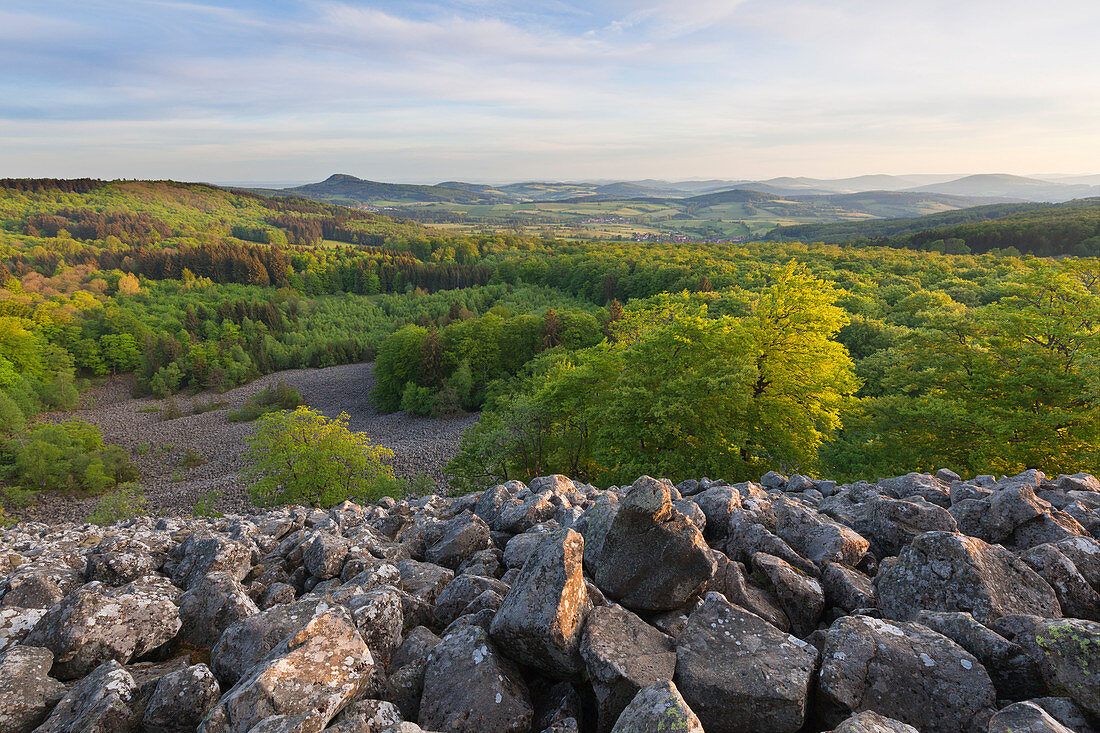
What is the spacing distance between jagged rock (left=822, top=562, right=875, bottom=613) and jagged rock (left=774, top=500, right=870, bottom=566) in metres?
0.44

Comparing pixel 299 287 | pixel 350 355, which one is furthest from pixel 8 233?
pixel 350 355

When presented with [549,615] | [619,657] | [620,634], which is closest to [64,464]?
[549,615]

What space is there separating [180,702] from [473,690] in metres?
2.86

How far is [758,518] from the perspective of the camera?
832 cm

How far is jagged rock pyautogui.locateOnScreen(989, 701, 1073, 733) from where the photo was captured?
133 inches

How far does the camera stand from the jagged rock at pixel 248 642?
5238 mm

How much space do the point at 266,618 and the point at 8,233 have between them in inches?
11322

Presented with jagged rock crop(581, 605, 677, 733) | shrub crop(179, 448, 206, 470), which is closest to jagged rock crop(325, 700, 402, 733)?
jagged rock crop(581, 605, 677, 733)

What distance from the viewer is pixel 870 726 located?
362 centimetres

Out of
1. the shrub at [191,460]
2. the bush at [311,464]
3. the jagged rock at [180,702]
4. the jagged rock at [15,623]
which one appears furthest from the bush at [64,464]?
the jagged rock at [180,702]

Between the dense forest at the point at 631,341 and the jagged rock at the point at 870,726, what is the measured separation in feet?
54.2

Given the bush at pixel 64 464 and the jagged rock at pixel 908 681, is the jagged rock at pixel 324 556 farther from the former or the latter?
the bush at pixel 64 464

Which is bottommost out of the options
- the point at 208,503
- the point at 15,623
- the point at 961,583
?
the point at 208,503

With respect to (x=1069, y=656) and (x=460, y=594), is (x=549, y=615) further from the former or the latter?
(x=1069, y=656)
